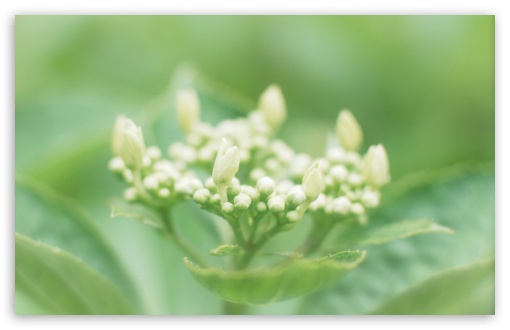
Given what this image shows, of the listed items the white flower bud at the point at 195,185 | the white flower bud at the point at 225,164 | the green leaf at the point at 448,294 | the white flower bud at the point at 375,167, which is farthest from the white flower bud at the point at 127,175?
the green leaf at the point at 448,294

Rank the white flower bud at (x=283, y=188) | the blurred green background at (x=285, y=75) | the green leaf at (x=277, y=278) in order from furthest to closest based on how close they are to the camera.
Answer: the blurred green background at (x=285, y=75) → the white flower bud at (x=283, y=188) → the green leaf at (x=277, y=278)

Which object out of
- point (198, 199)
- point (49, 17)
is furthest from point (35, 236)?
point (49, 17)

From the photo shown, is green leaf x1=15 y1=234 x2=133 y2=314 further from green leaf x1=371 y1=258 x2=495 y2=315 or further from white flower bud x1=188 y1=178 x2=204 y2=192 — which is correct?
green leaf x1=371 y1=258 x2=495 y2=315

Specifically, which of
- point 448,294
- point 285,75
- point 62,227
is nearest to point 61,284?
point 62,227

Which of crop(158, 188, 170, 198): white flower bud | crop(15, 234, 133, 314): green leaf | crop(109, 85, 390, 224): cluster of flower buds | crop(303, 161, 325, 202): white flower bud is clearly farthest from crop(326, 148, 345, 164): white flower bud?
crop(15, 234, 133, 314): green leaf

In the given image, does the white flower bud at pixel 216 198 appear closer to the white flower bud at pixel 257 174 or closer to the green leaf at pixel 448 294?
the white flower bud at pixel 257 174

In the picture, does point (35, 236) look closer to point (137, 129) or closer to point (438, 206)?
point (137, 129)

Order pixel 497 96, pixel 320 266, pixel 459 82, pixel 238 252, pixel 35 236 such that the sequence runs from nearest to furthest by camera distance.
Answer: pixel 320 266
pixel 238 252
pixel 35 236
pixel 497 96
pixel 459 82
